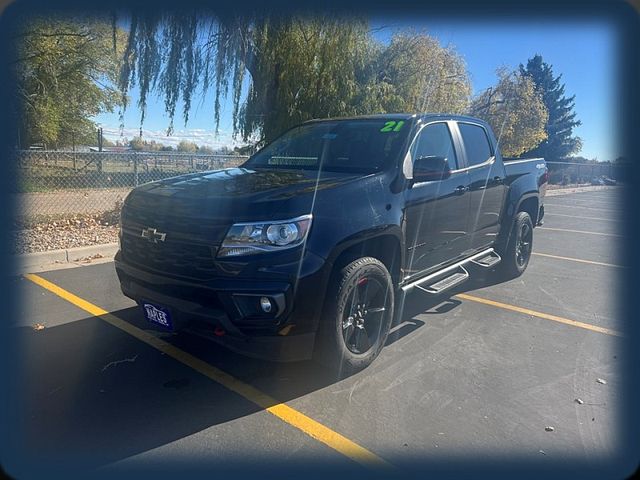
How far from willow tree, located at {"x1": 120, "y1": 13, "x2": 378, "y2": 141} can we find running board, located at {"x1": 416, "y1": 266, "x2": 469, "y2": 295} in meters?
5.75

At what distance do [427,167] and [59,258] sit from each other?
17.4 ft

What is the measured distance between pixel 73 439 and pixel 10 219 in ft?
16.9

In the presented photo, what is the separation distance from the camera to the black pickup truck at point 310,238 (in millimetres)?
2838

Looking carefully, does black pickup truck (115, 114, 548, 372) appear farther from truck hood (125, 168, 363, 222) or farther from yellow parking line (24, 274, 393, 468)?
yellow parking line (24, 274, 393, 468)

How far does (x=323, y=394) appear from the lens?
3.12 m

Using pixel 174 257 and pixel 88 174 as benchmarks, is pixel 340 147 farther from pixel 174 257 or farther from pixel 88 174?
pixel 88 174

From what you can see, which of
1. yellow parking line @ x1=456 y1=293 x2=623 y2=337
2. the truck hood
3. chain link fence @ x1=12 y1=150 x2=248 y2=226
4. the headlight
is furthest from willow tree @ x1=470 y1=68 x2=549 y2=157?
the headlight

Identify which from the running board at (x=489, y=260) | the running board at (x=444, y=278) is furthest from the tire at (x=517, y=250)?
the running board at (x=444, y=278)

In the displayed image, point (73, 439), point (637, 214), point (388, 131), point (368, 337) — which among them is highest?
point (388, 131)

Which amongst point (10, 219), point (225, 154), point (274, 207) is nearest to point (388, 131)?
point (274, 207)

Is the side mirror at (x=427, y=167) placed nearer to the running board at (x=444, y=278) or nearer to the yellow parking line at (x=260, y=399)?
the running board at (x=444, y=278)

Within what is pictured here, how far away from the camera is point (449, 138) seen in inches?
181

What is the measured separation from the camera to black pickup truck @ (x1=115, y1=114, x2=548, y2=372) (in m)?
2.84

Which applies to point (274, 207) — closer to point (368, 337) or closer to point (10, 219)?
point (368, 337)
